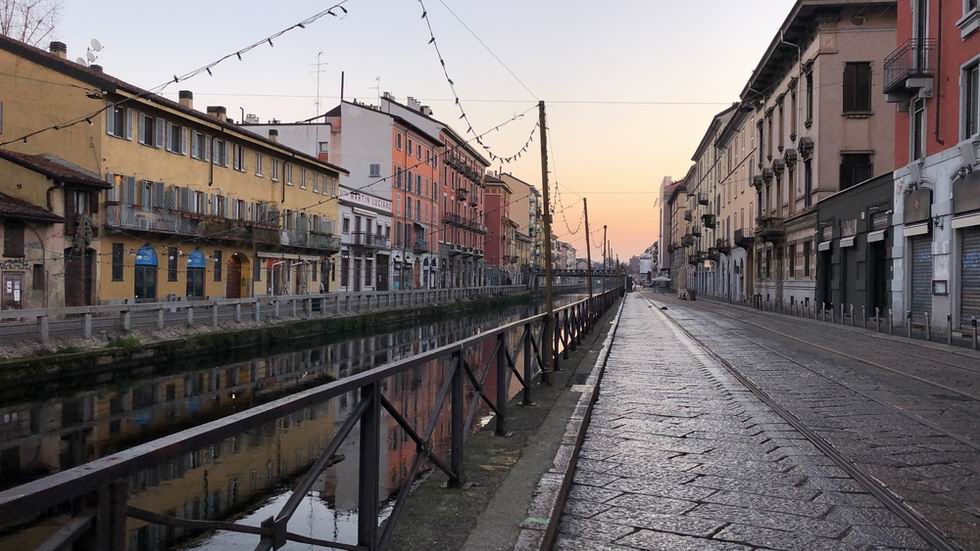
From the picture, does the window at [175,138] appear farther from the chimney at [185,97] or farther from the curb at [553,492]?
the curb at [553,492]

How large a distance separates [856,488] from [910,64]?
2191cm

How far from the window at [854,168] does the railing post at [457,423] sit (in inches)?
1303

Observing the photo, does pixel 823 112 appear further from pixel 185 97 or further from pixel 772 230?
pixel 185 97

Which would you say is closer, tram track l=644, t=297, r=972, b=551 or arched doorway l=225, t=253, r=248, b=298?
tram track l=644, t=297, r=972, b=551

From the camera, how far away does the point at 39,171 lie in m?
23.4

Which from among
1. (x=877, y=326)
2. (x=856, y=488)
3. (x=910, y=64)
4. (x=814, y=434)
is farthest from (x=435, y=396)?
(x=910, y=64)

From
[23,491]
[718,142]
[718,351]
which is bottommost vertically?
[718,351]

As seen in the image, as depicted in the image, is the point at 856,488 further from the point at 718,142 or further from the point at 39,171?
the point at 718,142

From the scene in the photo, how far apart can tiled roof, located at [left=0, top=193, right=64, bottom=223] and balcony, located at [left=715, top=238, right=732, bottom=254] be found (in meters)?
47.2

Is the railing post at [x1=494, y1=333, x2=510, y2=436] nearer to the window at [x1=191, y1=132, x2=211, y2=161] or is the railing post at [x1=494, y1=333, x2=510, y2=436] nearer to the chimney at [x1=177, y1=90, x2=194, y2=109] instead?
the window at [x1=191, y1=132, x2=211, y2=161]

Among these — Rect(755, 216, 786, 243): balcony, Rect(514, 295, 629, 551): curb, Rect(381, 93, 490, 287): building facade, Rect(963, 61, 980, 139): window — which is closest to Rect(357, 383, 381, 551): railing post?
Rect(514, 295, 629, 551): curb

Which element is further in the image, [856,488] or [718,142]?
[718,142]

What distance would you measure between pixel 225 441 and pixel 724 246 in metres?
59.3

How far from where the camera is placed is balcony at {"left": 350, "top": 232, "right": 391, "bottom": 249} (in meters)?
49.6
